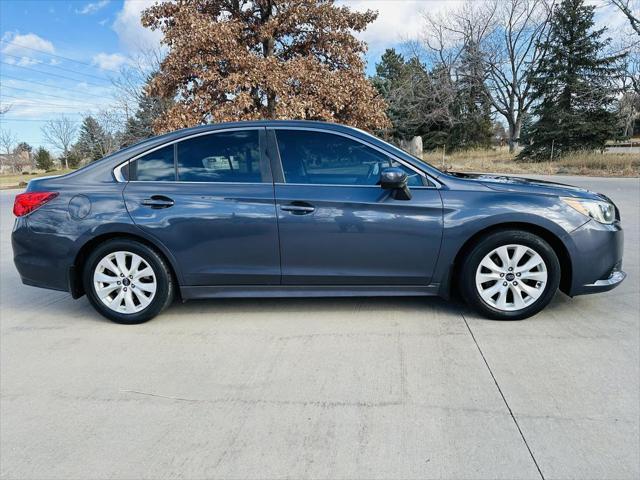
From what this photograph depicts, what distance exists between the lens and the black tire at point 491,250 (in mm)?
3480

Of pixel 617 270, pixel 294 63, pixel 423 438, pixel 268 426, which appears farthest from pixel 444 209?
pixel 294 63

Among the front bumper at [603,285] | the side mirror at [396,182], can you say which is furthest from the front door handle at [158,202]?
the front bumper at [603,285]

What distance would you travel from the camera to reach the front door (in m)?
3.50

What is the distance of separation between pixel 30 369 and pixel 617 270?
4.52 meters

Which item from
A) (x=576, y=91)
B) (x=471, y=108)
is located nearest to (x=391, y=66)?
(x=471, y=108)

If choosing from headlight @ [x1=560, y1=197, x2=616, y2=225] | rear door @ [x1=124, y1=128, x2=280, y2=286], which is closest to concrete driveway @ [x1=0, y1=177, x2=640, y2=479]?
rear door @ [x1=124, y1=128, x2=280, y2=286]

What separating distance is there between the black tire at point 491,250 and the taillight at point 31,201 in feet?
11.2

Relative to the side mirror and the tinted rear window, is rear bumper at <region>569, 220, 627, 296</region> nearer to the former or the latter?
the side mirror

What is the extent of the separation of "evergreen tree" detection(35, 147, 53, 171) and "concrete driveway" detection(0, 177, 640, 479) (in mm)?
55359

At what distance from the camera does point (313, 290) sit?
3.68m

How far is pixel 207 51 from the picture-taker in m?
12.6

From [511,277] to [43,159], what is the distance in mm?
58843

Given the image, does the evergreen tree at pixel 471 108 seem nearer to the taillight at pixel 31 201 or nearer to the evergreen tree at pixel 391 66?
the evergreen tree at pixel 391 66

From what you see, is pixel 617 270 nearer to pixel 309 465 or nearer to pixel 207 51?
pixel 309 465
